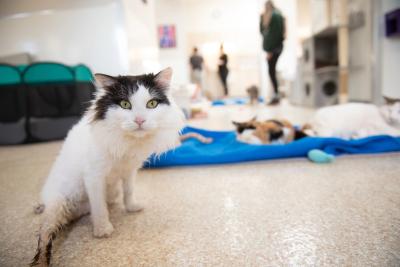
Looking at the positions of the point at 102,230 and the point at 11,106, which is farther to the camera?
the point at 11,106

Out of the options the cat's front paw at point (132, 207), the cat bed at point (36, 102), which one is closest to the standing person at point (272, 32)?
the cat bed at point (36, 102)

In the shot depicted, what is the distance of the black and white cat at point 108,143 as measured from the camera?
0.78 metres

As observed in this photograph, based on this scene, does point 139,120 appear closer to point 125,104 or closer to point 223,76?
point 125,104

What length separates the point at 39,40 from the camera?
3594mm

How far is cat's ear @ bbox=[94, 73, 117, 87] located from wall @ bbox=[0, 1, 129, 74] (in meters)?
2.85

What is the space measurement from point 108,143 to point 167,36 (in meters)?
8.23

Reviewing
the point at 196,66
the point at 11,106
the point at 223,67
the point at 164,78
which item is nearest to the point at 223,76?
the point at 223,67

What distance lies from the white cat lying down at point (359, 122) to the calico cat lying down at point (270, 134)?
17 cm

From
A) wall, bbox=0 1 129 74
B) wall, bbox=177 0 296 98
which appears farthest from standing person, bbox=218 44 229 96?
wall, bbox=0 1 129 74

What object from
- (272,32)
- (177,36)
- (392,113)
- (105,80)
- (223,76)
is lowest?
(392,113)

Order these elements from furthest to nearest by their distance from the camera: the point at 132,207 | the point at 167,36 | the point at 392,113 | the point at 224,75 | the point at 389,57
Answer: the point at 224,75 < the point at 167,36 < the point at 389,57 < the point at 392,113 < the point at 132,207

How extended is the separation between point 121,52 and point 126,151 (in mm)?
3017

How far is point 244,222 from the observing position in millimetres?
882

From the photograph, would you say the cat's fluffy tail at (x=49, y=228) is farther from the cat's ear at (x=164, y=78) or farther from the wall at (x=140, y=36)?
the wall at (x=140, y=36)
